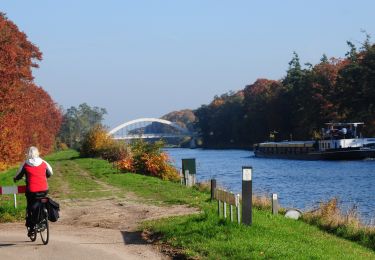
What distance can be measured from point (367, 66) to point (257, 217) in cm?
7260

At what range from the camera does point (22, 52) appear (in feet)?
177

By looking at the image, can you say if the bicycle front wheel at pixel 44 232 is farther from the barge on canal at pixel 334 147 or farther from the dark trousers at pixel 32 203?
the barge on canal at pixel 334 147

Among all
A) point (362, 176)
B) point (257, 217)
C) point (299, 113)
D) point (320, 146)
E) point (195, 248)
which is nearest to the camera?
point (195, 248)

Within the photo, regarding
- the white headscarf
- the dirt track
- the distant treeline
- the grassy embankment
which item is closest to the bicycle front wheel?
the dirt track

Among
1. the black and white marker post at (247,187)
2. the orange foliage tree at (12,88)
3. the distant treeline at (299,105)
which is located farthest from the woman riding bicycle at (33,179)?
the distant treeline at (299,105)

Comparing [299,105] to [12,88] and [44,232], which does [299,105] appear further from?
[44,232]

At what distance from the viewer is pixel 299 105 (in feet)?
356

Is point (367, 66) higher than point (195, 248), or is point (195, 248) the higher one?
point (367, 66)

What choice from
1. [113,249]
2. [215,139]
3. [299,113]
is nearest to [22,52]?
[113,249]

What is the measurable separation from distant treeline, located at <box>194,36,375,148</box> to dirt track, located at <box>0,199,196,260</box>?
68604mm

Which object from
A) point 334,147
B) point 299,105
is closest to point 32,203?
point 334,147

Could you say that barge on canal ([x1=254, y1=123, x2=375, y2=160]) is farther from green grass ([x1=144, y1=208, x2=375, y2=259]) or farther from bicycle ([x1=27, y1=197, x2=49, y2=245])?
bicycle ([x1=27, y1=197, x2=49, y2=245])

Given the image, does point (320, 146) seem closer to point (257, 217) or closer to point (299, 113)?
point (299, 113)

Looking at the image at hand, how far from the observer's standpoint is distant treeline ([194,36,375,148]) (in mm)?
87625
